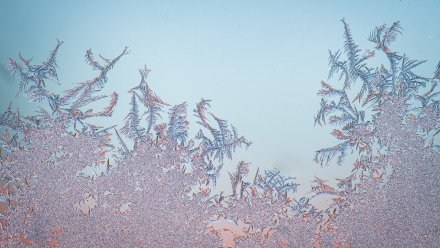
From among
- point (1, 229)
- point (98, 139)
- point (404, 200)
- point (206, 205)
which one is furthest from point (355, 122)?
point (1, 229)

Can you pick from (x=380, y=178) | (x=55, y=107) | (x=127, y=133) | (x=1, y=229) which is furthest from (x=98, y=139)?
(x=380, y=178)

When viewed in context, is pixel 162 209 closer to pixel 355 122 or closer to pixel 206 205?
pixel 206 205

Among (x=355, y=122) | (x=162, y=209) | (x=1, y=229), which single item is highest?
(x=355, y=122)

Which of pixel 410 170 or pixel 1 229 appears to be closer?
pixel 1 229

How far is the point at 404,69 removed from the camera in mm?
3816

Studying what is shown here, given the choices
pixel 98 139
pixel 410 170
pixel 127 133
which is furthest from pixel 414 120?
pixel 98 139

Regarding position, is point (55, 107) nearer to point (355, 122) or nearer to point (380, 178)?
point (355, 122)

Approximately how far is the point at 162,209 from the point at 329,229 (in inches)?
83.5

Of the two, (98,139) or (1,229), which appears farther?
(98,139)

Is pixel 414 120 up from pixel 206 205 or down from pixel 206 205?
up

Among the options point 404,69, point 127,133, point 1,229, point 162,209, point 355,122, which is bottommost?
point 1,229

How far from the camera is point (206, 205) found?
3.88 meters

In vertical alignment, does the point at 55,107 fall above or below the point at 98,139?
above

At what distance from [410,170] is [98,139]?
3.97 meters
